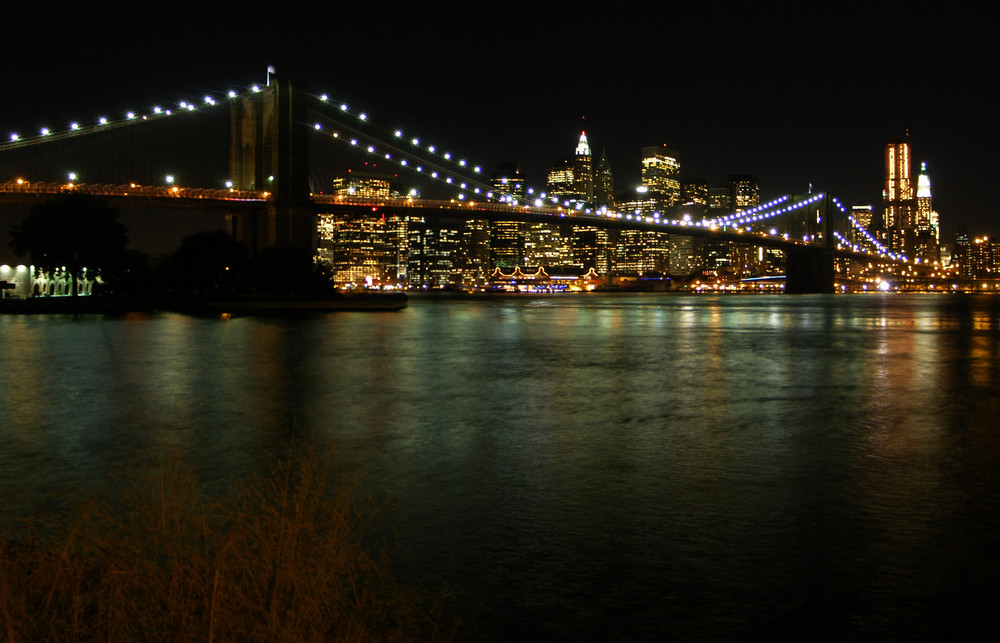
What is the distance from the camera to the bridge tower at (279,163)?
2325 inches

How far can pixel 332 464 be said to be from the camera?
8.14 m

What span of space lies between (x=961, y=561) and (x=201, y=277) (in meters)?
54.7

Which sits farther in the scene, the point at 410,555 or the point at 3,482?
the point at 3,482

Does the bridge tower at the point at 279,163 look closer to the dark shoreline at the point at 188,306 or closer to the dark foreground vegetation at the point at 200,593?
the dark shoreline at the point at 188,306

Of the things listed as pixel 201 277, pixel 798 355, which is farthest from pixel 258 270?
pixel 798 355

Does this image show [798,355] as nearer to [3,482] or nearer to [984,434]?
[984,434]

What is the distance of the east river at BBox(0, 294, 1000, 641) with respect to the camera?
4914 millimetres

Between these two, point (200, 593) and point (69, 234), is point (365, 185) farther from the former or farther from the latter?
point (200, 593)

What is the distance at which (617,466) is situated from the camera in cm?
852

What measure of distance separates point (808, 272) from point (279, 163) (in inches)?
3070

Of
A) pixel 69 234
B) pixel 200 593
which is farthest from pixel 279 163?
pixel 200 593

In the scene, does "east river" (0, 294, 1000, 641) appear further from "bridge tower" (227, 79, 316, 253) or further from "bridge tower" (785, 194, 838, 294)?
"bridge tower" (785, 194, 838, 294)

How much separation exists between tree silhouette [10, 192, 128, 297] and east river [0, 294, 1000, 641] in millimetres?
34546

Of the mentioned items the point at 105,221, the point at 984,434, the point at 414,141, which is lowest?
the point at 984,434
